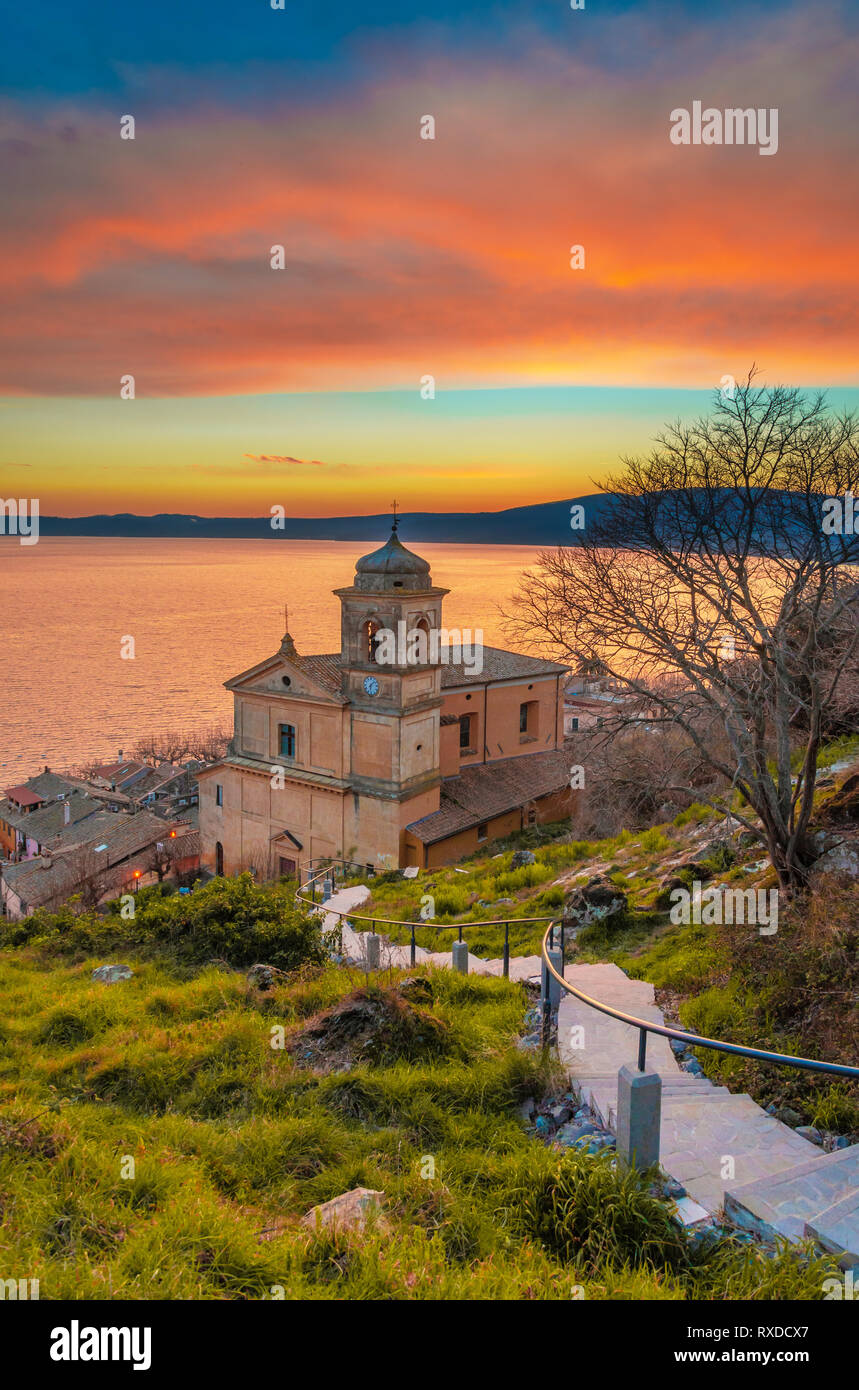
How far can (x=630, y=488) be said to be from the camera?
11.6 m

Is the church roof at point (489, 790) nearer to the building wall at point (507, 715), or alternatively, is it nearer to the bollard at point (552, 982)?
the building wall at point (507, 715)

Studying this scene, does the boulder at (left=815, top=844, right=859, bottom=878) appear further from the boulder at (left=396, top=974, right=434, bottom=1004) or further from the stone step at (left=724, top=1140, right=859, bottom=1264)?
the stone step at (left=724, top=1140, right=859, bottom=1264)

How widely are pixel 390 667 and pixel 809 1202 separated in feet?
71.9

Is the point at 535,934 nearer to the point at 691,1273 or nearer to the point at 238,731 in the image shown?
the point at 691,1273

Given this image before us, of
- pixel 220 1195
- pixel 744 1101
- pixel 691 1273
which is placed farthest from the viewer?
pixel 744 1101

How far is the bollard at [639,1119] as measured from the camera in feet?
15.8

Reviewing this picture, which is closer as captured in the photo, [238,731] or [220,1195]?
[220,1195]

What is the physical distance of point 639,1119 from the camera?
15.8 ft

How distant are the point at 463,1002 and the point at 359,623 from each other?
63.0 feet

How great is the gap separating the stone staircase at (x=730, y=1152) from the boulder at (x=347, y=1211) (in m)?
1.87

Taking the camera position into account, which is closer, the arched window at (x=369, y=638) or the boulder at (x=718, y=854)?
the boulder at (x=718, y=854)

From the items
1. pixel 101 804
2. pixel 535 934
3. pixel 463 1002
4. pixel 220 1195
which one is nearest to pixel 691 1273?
pixel 220 1195

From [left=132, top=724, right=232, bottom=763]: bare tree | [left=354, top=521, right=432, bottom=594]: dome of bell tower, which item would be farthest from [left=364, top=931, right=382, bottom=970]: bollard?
[left=132, top=724, right=232, bottom=763]: bare tree

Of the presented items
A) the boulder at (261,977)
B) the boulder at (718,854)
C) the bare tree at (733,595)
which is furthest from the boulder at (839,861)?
the boulder at (261,977)
